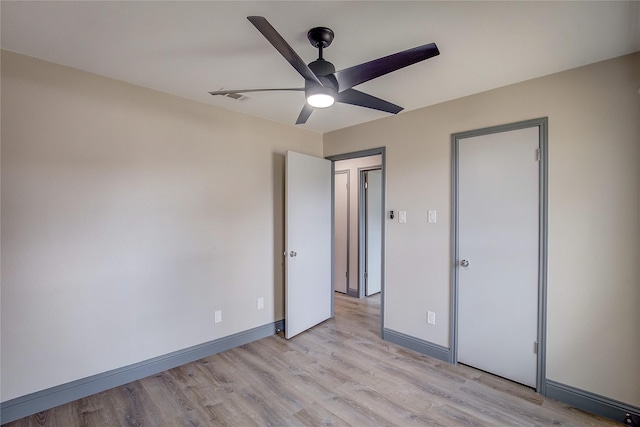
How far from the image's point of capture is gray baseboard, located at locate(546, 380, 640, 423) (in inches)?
77.3

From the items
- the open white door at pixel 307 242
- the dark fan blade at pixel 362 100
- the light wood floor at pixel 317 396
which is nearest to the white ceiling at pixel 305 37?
the dark fan blade at pixel 362 100

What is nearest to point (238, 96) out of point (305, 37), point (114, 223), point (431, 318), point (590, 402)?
point (305, 37)

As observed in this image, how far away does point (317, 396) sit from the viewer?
2264 millimetres

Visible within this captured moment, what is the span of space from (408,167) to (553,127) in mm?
1191

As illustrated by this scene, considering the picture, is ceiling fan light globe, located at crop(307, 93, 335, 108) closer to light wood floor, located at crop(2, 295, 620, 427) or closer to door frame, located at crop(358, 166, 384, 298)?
light wood floor, located at crop(2, 295, 620, 427)

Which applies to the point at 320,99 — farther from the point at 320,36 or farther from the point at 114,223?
the point at 114,223

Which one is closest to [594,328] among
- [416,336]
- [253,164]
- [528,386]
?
[528,386]

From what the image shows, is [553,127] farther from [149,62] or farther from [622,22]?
[149,62]

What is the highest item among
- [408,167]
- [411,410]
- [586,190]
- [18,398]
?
[408,167]

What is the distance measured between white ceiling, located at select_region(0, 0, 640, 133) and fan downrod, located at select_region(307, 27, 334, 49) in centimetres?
3

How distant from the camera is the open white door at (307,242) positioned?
10.7 feet

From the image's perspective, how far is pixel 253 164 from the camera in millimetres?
3205

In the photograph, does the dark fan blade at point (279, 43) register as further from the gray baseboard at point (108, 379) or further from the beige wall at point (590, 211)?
the gray baseboard at point (108, 379)

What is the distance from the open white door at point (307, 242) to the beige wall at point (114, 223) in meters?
0.36
